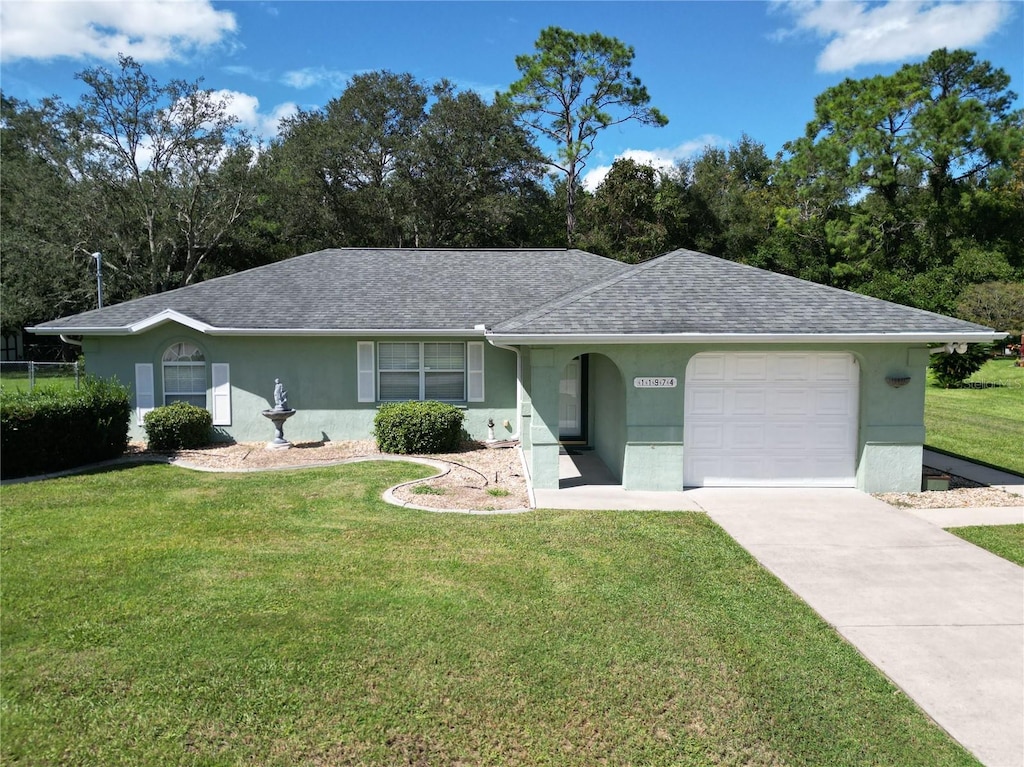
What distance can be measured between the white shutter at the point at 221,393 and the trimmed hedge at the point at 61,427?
1888 millimetres

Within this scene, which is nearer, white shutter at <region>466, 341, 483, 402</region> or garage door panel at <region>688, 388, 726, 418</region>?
garage door panel at <region>688, 388, 726, 418</region>

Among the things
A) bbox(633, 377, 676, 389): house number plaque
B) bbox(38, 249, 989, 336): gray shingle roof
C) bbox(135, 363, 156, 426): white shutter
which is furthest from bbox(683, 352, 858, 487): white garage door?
bbox(135, 363, 156, 426): white shutter

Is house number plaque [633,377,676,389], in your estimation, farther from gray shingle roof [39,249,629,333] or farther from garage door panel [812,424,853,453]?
gray shingle roof [39,249,629,333]

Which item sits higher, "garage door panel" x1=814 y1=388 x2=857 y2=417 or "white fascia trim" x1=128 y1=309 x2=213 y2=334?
"white fascia trim" x1=128 y1=309 x2=213 y2=334

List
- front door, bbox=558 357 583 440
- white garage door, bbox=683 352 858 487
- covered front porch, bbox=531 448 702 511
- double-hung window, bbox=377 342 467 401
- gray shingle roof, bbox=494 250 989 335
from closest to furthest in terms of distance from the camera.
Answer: covered front porch, bbox=531 448 702 511, gray shingle roof, bbox=494 250 989 335, white garage door, bbox=683 352 858 487, double-hung window, bbox=377 342 467 401, front door, bbox=558 357 583 440

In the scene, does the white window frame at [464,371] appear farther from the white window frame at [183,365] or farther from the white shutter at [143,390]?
the white shutter at [143,390]

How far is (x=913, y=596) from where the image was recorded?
632cm

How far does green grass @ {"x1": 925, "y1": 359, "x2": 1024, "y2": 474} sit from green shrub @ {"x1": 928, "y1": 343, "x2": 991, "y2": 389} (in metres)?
0.41

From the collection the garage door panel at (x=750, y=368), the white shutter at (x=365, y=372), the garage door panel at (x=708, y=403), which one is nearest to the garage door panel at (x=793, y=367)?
the garage door panel at (x=750, y=368)

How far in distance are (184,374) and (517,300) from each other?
781cm

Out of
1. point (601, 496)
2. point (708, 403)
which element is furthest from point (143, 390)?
point (708, 403)

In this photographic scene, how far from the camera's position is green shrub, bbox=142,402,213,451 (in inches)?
529

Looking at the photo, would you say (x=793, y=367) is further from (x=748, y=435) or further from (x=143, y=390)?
(x=143, y=390)

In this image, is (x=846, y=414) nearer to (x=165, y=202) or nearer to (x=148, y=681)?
(x=148, y=681)
